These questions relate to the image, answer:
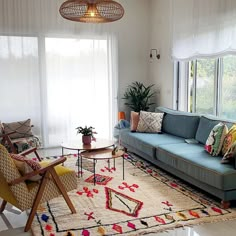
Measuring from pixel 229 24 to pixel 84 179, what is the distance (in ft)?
9.73

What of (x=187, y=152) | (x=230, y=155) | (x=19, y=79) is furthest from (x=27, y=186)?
(x=19, y=79)

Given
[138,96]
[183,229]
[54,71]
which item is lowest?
[183,229]

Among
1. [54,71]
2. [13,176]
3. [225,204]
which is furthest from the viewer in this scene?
[54,71]

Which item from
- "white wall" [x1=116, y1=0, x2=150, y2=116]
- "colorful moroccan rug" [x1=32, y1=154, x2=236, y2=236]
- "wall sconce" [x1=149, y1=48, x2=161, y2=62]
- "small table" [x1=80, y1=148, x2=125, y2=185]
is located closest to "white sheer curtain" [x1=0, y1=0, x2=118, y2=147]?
"white wall" [x1=116, y1=0, x2=150, y2=116]

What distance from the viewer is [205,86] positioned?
545 cm

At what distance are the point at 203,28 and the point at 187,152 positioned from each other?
7.09ft

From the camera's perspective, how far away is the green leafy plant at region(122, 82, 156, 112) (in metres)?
6.63

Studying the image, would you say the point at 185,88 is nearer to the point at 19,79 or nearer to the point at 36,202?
the point at 19,79

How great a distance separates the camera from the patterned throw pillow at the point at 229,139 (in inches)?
144

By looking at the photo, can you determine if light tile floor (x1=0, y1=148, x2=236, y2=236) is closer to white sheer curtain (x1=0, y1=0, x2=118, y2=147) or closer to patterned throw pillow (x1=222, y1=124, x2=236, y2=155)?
patterned throw pillow (x1=222, y1=124, x2=236, y2=155)

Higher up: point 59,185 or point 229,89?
point 229,89

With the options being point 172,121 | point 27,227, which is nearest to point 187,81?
point 172,121

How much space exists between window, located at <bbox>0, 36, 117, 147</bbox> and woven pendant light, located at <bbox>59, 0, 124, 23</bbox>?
212 cm

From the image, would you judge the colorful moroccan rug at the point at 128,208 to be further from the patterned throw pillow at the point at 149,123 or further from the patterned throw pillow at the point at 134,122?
the patterned throw pillow at the point at 134,122
